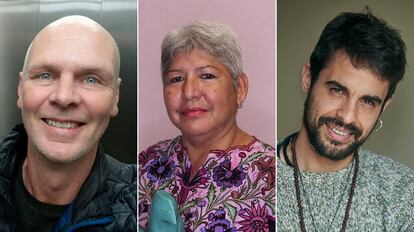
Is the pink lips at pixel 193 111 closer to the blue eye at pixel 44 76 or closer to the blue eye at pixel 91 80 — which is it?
the blue eye at pixel 91 80

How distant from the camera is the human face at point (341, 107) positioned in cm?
271

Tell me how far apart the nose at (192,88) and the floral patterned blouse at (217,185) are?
251mm

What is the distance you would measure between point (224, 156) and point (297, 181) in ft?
1.28

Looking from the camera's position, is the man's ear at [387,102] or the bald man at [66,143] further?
the man's ear at [387,102]

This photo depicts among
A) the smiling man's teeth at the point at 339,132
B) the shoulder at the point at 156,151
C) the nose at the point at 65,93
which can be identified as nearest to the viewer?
the nose at the point at 65,93

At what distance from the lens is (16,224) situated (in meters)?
2.71

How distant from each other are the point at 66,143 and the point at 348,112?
141 centimetres

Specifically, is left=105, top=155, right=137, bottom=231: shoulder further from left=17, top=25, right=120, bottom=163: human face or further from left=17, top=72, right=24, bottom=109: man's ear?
left=17, top=72, right=24, bottom=109: man's ear

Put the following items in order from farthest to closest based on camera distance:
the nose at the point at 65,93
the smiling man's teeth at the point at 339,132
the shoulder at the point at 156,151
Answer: the shoulder at the point at 156,151
the smiling man's teeth at the point at 339,132
the nose at the point at 65,93

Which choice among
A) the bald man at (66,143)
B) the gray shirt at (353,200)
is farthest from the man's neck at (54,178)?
the gray shirt at (353,200)

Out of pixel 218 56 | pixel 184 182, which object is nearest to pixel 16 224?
pixel 184 182

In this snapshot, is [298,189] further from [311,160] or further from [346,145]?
[346,145]

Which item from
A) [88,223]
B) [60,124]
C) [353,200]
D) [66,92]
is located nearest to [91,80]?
[66,92]

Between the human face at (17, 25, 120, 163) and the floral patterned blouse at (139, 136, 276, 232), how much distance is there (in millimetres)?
349
